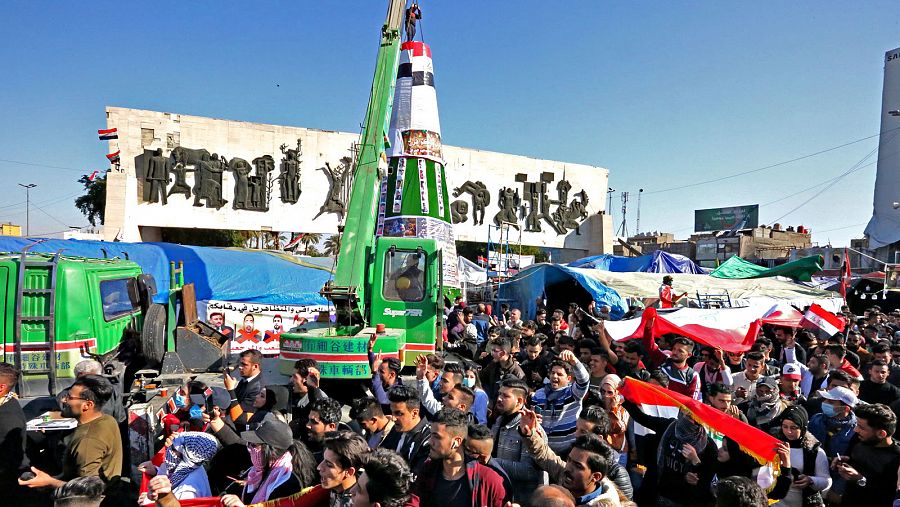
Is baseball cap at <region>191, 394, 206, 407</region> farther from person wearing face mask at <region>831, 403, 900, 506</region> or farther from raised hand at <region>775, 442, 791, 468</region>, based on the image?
person wearing face mask at <region>831, 403, 900, 506</region>

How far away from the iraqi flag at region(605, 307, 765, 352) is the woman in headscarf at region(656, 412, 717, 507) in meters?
3.36

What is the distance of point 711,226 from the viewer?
210ft

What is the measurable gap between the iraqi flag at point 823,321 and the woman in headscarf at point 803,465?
6.02 metres

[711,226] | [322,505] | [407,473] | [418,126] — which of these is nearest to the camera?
[407,473]

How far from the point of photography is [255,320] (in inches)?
554

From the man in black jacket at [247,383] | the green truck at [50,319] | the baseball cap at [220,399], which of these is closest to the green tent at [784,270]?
the man in black jacket at [247,383]

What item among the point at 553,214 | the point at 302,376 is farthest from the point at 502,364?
the point at 553,214

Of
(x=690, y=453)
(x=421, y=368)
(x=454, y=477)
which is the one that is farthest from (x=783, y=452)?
(x=421, y=368)

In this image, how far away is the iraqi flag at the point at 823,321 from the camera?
28.7 feet

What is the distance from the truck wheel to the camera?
26.7ft

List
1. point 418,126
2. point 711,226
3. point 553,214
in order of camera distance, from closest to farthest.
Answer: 1. point 418,126
2. point 553,214
3. point 711,226

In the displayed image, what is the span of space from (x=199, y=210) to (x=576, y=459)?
2144 centimetres

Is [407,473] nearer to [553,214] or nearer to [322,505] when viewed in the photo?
[322,505]

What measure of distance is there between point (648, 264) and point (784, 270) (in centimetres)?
443
